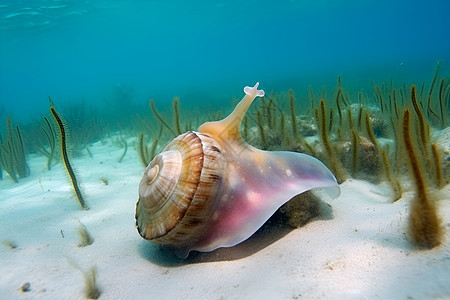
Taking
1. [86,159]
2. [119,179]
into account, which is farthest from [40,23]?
[119,179]

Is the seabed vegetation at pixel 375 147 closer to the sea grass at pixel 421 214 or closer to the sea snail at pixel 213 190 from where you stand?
the sea grass at pixel 421 214

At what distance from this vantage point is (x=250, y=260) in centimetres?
180

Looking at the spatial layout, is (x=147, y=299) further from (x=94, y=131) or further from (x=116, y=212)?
(x=94, y=131)

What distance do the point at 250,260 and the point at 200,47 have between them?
442 feet

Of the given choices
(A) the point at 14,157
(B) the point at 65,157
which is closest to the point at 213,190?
(B) the point at 65,157

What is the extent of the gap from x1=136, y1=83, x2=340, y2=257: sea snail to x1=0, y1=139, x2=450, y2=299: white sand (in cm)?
24


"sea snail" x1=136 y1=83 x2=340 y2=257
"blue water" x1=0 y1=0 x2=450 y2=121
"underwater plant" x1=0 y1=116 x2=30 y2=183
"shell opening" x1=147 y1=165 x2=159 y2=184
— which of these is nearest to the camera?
"sea snail" x1=136 y1=83 x2=340 y2=257

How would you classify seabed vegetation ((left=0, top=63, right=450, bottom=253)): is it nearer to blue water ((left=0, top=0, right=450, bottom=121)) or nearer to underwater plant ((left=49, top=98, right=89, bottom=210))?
underwater plant ((left=49, top=98, right=89, bottom=210))

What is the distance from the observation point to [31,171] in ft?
19.0

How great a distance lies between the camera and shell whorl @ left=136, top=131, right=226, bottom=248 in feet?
6.02

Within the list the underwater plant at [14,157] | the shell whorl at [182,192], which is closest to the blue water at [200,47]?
the underwater plant at [14,157]

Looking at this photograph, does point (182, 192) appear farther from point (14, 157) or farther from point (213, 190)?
point (14, 157)

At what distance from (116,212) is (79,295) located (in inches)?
56.6

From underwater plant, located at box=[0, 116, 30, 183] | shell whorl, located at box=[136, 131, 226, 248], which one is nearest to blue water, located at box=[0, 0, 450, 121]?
underwater plant, located at box=[0, 116, 30, 183]
